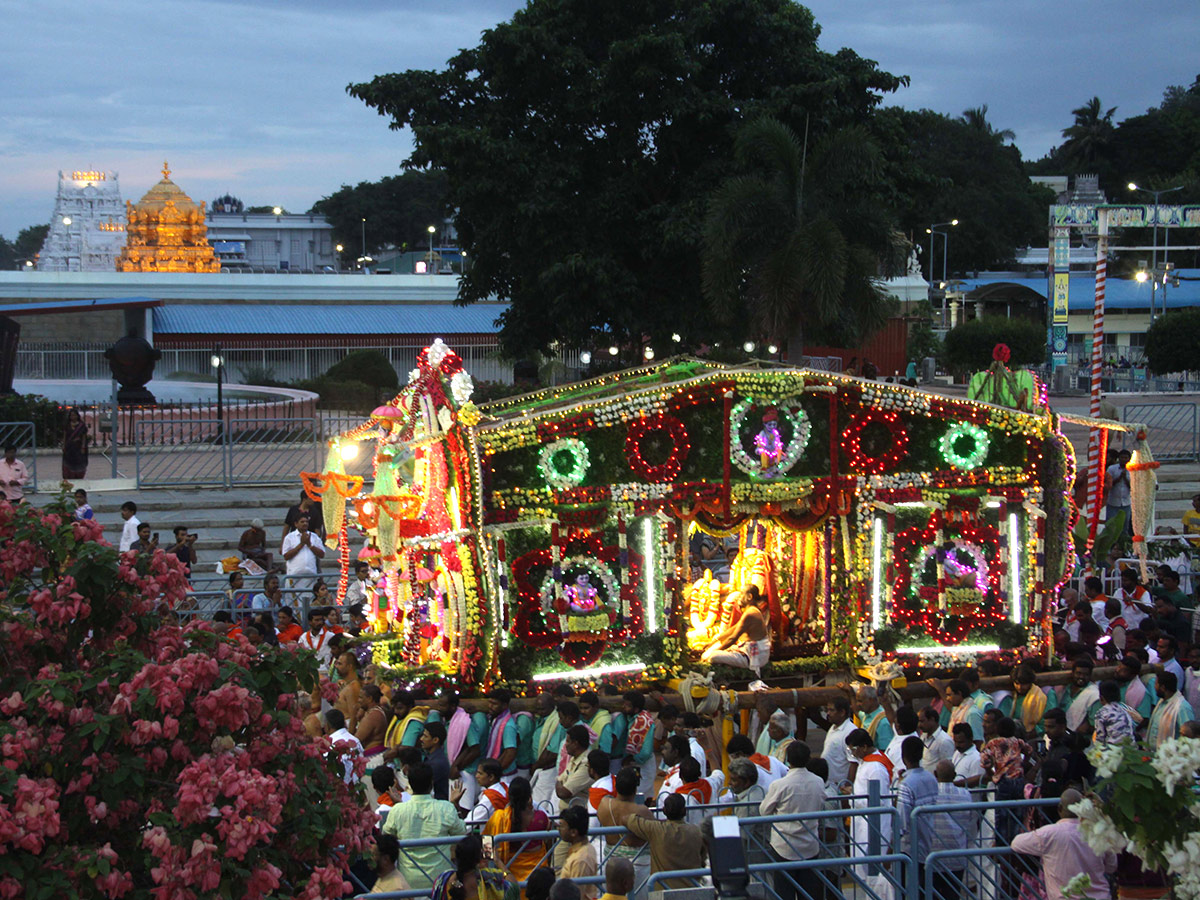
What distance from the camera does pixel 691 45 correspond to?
25.7m

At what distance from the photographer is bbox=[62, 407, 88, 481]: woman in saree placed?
22156 millimetres

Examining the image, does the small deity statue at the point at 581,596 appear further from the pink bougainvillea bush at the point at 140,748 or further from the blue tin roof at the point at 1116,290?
the blue tin roof at the point at 1116,290

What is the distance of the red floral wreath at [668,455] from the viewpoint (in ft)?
40.8

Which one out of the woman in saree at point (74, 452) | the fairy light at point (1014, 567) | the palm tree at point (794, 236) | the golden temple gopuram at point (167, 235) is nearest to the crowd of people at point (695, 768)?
the fairy light at point (1014, 567)

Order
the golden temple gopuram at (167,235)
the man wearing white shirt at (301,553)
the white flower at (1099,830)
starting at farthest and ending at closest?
the golden temple gopuram at (167,235)
the man wearing white shirt at (301,553)
the white flower at (1099,830)

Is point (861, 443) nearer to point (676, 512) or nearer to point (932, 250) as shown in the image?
point (676, 512)

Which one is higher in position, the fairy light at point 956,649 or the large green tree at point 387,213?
the large green tree at point 387,213

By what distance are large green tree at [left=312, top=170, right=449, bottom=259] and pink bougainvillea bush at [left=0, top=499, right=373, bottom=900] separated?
85.7 m

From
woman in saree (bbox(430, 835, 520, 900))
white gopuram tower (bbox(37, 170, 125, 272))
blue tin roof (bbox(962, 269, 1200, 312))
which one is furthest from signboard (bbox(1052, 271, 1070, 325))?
white gopuram tower (bbox(37, 170, 125, 272))

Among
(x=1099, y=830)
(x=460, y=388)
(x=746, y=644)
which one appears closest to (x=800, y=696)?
(x=746, y=644)

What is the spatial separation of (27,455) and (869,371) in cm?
1557

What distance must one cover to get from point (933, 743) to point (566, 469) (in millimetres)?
3949

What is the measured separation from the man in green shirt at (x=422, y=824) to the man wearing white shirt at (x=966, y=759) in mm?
3602

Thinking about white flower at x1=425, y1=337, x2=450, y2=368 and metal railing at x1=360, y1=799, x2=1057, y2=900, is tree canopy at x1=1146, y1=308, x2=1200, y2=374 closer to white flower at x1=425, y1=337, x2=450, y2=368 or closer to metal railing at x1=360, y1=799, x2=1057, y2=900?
white flower at x1=425, y1=337, x2=450, y2=368
